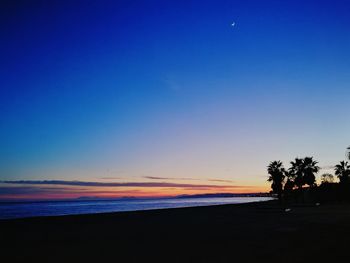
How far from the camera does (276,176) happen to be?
9519cm

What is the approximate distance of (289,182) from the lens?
96.5 meters

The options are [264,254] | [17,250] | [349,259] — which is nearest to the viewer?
[349,259]

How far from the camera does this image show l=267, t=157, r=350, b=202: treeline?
261 ft

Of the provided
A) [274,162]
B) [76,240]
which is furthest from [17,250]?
[274,162]

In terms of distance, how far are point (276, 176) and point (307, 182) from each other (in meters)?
9.00

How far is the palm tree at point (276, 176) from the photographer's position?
94756 mm

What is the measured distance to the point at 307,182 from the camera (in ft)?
293

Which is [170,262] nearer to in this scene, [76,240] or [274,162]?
[76,240]

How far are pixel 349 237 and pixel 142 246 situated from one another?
1083 centimetres

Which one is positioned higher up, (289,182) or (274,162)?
(274,162)

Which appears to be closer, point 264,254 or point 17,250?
point 264,254

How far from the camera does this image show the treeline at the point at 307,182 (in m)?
79.6

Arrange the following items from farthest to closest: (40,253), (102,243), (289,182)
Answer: (289,182) < (102,243) < (40,253)

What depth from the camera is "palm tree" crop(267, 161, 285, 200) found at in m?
94.8
